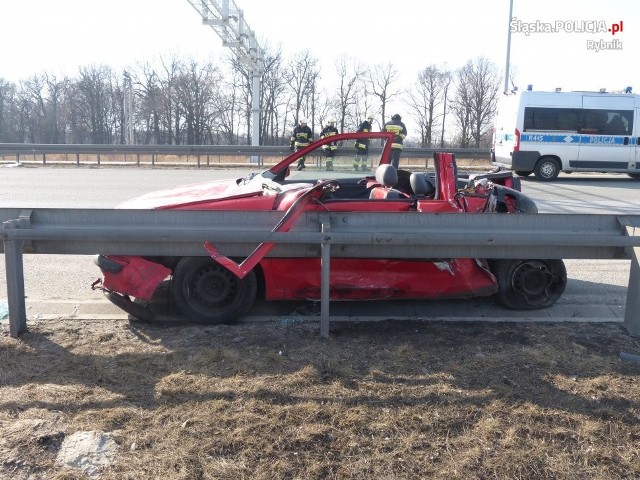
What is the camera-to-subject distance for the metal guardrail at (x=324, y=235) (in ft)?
14.7

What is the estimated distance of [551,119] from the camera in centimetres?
1828

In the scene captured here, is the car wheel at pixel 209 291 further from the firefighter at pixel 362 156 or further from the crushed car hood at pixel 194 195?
the firefighter at pixel 362 156

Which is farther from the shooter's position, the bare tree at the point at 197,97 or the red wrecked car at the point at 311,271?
the bare tree at the point at 197,97

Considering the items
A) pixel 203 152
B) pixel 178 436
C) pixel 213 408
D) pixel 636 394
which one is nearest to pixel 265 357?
pixel 213 408

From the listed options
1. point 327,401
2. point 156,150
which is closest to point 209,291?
point 327,401

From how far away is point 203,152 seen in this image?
24594 millimetres

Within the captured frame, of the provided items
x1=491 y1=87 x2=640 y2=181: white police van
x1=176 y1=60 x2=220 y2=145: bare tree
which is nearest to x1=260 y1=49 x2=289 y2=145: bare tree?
x1=176 y1=60 x2=220 y2=145: bare tree

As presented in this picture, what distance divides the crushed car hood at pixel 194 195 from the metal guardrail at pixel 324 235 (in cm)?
Answer: 60

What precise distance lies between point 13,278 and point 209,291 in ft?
4.62

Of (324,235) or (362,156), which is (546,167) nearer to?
(362,156)

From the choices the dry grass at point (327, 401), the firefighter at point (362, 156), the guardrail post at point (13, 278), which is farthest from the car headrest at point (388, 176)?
the guardrail post at point (13, 278)

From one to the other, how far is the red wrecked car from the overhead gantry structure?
19.6m

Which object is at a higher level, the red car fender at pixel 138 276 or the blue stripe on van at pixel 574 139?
the blue stripe on van at pixel 574 139

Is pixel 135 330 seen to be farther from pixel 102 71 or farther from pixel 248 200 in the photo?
pixel 102 71
